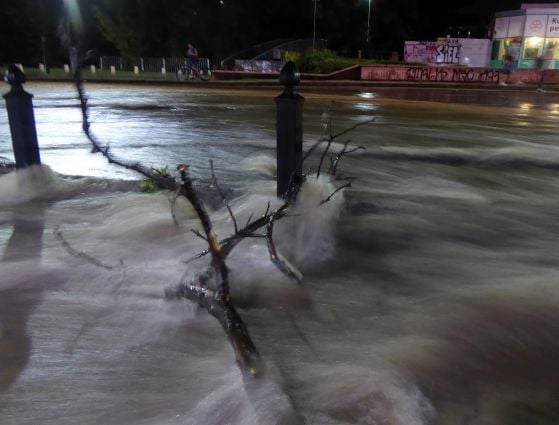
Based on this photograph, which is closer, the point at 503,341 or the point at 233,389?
the point at 233,389

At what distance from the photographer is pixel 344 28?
43438 mm

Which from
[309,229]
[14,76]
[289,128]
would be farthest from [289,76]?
[14,76]

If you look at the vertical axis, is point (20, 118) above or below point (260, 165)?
above

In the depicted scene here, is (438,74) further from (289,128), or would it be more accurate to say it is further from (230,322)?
(230,322)

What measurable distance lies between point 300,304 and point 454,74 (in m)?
28.9

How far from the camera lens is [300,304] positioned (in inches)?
125

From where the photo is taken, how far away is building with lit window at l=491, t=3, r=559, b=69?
32438 mm

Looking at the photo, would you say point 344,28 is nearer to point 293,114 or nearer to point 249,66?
point 249,66

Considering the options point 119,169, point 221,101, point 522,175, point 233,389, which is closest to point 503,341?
point 233,389

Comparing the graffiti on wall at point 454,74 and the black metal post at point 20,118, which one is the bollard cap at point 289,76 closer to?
the black metal post at point 20,118

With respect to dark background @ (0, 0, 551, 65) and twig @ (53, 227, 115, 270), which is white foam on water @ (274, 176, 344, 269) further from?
dark background @ (0, 0, 551, 65)

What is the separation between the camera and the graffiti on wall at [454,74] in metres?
28.6

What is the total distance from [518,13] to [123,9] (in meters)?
27.9

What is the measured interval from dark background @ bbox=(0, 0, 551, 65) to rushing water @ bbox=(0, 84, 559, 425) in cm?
3749
